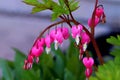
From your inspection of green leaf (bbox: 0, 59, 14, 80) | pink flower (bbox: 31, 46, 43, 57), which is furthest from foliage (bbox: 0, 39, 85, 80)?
pink flower (bbox: 31, 46, 43, 57)

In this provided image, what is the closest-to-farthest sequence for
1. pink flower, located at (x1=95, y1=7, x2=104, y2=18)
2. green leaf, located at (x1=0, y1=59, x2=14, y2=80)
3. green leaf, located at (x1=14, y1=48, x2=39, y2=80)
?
pink flower, located at (x1=95, y1=7, x2=104, y2=18)
green leaf, located at (x1=14, y1=48, x2=39, y2=80)
green leaf, located at (x1=0, y1=59, x2=14, y2=80)

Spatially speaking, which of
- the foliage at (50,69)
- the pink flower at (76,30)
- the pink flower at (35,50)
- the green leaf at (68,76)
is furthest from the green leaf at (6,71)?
the pink flower at (76,30)

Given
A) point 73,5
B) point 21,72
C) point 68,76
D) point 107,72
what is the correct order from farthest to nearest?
1. point 21,72
2. point 68,76
3. point 73,5
4. point 107,72

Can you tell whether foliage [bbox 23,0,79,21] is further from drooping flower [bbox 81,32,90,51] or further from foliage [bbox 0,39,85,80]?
foliage [bbox 0,39,85,80]

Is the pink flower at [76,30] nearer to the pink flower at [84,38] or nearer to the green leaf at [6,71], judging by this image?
the pink flower at [84,38]

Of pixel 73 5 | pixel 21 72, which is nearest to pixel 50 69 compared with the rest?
pixel 21 72

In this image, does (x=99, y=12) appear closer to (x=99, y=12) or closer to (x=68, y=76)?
(x=99, y=12)

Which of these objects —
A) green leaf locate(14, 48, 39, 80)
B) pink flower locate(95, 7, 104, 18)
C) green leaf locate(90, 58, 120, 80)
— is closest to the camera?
green leaf locate(90, 58, 120, 80)

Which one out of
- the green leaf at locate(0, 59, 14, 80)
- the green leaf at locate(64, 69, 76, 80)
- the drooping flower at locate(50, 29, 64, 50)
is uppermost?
the drooping flower at locate(50, 29, 64, 50)

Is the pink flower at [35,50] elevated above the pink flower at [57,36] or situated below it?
below

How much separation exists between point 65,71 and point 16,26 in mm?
2302

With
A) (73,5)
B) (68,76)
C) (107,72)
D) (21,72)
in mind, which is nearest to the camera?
(107,72)

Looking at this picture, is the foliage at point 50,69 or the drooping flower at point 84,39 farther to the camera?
the foliage at point 50,69

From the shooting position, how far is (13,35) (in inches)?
157
